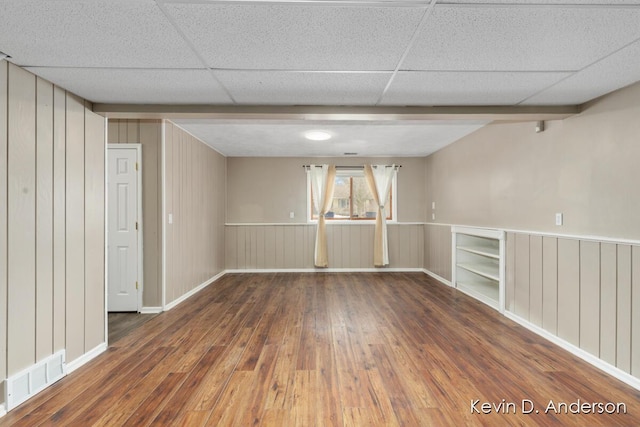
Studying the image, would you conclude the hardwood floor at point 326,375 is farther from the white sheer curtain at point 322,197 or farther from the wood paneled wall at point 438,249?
the white sheer curtain at point 322,197

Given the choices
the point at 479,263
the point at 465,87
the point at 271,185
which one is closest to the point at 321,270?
the point at 271,185

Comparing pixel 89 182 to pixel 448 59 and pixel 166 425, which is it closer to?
pixel 166 425

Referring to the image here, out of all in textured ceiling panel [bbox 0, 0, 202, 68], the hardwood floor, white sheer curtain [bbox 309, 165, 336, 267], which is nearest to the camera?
textured ceiling panel [bbox 0, 0, 202, 68]

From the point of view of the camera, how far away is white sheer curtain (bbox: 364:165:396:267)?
5.98 metres

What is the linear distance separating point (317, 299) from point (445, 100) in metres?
2.89

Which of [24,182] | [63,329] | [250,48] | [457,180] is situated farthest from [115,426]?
[457,180]

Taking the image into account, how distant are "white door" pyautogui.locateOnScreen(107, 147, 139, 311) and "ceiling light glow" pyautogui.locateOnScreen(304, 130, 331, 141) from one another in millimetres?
2178

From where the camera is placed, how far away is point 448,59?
1.87m

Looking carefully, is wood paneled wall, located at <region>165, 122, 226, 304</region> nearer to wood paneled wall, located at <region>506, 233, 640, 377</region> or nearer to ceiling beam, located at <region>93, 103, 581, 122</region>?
ceiling beam, located at <region>93, 103, 581, 122</region>

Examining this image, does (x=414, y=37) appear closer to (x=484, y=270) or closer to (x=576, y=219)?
(x=576, y=219)

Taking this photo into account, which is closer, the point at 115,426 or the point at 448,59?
the point at 115,426

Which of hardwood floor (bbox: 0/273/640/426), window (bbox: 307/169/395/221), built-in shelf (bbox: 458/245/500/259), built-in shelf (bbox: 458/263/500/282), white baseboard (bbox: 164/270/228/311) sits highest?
window (bbox: 307/169/395/221)

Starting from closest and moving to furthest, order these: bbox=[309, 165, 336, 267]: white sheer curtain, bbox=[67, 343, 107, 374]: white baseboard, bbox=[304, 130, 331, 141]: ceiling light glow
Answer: bbox=[67, 343, 107, 374]: white baseboard < bbox=[304, 130, 331, 141]: ceiling light glow < bbox=[309, 165, 336, 267]: white sheer curtain

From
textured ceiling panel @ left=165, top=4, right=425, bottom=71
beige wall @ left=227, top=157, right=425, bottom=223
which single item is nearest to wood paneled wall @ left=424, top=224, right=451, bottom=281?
beige wall @ left=227, top=157, right=425, bottom=223
